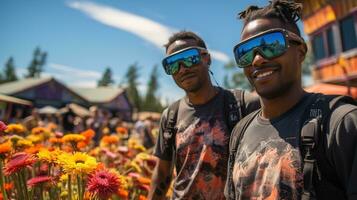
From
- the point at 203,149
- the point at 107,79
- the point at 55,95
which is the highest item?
the point at 107,79

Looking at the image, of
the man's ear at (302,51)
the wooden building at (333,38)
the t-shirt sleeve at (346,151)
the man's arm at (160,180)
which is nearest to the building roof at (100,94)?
the wooden building at (333,38)

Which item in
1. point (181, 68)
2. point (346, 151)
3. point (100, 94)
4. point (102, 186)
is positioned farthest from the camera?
point (100, 94)

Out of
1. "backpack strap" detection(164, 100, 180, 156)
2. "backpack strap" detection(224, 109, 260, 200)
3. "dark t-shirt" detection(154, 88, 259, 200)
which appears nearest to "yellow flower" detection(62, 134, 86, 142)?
"backpack strap" detection(164, 100, 180, 156)

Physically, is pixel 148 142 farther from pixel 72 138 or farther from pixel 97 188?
pixel 97 188

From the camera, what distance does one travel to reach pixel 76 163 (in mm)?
2029

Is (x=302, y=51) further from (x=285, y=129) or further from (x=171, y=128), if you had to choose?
(x=171, y=128)

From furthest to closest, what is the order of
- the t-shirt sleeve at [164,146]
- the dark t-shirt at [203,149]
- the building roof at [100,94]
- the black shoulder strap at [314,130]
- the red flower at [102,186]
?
1. the building roof at [100,94]
2. the t-shirt sleeve at [164,146]
3. the dark t-shirt at [203,149]
4. the red flower at [102,186]
5. the black shoulder strap at [314,130]

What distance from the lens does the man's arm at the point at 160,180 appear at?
293 centimetres

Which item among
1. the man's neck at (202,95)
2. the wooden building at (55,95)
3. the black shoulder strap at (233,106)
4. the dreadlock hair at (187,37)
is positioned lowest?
the black shoulder strap at (233,106)

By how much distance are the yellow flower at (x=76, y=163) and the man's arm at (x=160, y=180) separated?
0.94 meters

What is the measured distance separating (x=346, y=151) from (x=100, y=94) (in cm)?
4763

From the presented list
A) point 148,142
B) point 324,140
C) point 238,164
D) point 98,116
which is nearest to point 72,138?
point 238,164

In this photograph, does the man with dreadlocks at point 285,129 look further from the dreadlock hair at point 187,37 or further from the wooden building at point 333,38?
the wooden building at point 333,38

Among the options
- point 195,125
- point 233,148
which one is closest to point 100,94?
point 195,125
